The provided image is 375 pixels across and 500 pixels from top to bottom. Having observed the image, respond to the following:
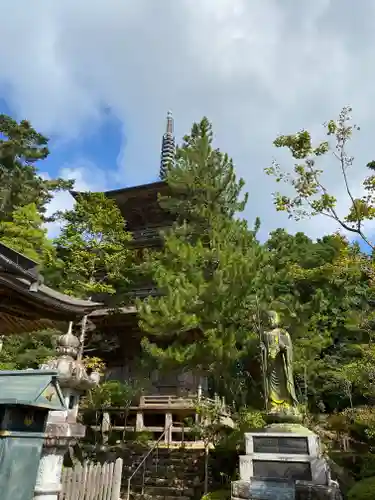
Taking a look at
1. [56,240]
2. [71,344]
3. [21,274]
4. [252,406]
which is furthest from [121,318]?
[21,274]

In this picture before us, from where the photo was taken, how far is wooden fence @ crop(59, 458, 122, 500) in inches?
220

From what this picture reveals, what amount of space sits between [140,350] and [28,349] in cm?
559

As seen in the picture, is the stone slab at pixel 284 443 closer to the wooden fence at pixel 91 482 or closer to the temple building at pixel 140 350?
the wooden fence at pixel 91 482

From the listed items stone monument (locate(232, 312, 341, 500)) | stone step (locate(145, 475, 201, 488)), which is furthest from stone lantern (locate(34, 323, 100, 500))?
stone step (locate(145, 475, 201, 488))

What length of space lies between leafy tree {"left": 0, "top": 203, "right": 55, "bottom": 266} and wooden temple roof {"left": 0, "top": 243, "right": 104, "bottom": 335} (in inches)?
414

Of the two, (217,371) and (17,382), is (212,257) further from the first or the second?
(17,382)

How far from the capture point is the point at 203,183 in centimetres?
1451

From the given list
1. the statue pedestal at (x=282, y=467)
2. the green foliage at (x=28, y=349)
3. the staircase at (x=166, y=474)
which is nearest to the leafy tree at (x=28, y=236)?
the green foliage at (x=28, y=349)

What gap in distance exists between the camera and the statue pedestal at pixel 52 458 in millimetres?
4129

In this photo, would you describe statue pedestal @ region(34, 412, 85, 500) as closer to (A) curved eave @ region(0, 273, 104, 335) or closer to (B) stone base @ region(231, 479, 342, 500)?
(A) curved eave @ region(0, 273, 104, 335)

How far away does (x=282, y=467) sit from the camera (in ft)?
23.1

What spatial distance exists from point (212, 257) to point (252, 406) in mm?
4629

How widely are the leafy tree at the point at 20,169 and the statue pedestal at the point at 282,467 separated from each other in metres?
18.4

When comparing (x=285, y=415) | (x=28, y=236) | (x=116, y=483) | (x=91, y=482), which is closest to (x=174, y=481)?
(x=285, y=415)
